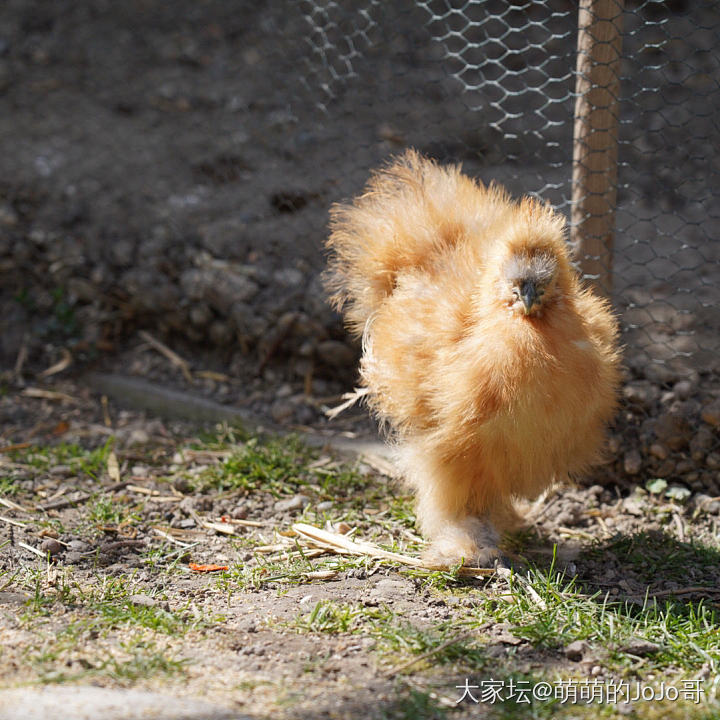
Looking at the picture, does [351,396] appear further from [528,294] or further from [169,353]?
[169,353]

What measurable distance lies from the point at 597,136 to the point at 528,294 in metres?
1.22

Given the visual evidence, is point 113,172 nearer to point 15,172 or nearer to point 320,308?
point 15,172

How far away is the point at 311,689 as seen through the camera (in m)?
2.39

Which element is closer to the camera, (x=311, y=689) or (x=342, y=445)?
(x=311, y=689)

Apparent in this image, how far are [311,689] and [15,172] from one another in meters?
4.82

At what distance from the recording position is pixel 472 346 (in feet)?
9.60

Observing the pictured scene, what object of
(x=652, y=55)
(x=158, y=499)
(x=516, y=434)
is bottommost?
(x=158, y=499)

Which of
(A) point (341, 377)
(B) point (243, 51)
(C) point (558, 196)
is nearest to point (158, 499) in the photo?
(A) point (341, 377)

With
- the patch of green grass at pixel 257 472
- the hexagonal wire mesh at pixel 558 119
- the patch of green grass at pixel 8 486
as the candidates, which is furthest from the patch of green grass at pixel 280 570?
the hexagonal wire mesh at pixel 558 119

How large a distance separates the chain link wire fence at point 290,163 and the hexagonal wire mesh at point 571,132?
0.02 meters

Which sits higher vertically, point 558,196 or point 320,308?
point 558,196

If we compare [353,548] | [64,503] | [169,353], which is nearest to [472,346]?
[353,548]

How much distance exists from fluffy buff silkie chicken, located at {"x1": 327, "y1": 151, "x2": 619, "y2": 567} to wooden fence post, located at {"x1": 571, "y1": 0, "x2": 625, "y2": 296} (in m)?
0.28

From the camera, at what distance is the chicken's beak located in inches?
110
